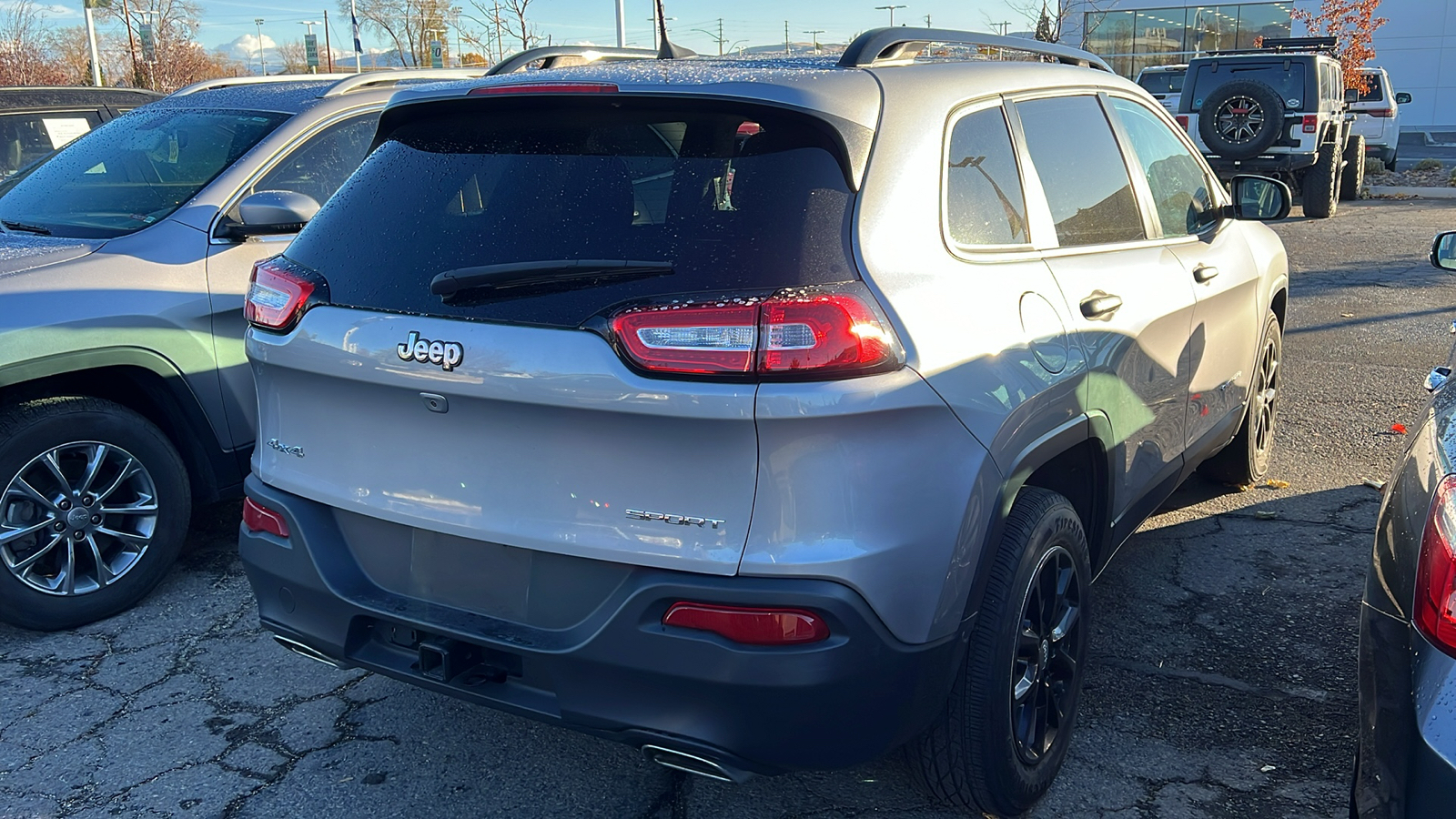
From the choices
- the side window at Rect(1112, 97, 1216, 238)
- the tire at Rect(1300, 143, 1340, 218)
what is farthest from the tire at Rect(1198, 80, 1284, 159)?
the side window at Rect(1112, 97, 1216, 238)

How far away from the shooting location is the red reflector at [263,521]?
107 inches

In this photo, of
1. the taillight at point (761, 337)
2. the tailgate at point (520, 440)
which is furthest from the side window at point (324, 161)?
the taillight at point (761, 337)

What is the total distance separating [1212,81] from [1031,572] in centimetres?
1435

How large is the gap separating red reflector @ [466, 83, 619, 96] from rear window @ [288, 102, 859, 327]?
26 millimetres

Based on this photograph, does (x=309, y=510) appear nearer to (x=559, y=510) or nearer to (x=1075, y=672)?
(x=559, y=510)

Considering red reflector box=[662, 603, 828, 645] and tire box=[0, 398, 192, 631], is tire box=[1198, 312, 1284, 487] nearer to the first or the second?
red reflector box=[662, 603, 828, 645]

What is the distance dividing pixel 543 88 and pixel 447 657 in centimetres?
124

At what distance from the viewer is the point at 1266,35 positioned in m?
42.6

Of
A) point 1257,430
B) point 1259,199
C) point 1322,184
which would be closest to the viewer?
point 1259,199

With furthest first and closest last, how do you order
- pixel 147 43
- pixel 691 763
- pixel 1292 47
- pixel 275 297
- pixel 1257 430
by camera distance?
pixel 147 43
pixel 1292 47
pixel 1257 430
pixel 275 297
pixel 691 763

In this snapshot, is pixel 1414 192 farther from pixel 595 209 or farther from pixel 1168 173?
pixel 595 209

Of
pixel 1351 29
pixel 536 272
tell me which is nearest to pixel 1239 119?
pixel 536 272

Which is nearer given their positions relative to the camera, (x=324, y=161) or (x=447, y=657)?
(x=447, y=657)

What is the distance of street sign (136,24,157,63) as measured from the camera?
24.4 metres
